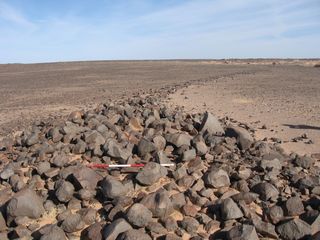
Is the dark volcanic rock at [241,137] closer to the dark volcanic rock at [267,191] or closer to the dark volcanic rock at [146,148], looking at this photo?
the dark volcanic rock at [146,148]

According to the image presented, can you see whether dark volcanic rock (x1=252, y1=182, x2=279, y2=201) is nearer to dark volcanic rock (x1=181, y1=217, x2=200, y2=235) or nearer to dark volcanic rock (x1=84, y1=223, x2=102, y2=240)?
dark volcanic rock (x1=181, y1=217, x2=200, y2=235)

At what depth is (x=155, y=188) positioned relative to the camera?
669 centimetres

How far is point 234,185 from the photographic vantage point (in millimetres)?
6785

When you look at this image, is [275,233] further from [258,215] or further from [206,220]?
[206,220]

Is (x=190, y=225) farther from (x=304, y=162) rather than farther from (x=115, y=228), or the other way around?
(x=304, y=162)

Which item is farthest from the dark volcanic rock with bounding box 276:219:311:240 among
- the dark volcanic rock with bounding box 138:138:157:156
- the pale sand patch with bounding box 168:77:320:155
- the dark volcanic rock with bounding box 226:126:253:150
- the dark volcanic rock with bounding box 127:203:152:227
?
the pale sand patch with bounding box 168:77:320:155

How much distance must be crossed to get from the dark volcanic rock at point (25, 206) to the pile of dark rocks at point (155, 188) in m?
0.01

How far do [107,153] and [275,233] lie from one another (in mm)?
3223

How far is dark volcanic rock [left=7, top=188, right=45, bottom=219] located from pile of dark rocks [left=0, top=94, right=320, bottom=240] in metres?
0.01

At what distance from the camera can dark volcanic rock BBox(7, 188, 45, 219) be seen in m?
6.11

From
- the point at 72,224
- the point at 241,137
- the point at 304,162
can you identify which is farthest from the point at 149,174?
the point at 304,162

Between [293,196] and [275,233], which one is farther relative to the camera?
[293,196]

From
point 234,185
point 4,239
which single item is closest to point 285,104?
point 234,185

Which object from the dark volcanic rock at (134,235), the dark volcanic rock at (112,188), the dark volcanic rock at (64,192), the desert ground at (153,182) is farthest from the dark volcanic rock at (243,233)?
the dark volcanic rock at (64,192)
